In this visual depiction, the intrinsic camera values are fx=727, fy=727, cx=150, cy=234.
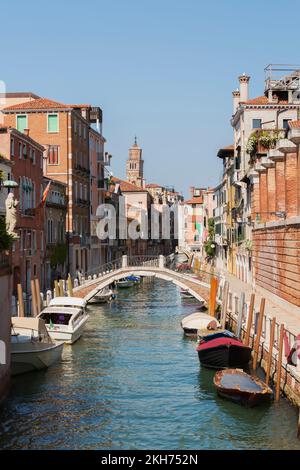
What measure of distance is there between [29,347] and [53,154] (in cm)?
2981

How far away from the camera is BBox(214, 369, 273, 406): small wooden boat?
1791 centimetres

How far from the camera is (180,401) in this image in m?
19.4

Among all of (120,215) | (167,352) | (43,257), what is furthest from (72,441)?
(120,215)

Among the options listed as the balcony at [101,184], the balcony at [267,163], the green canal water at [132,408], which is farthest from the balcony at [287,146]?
the balcony at [101,184]

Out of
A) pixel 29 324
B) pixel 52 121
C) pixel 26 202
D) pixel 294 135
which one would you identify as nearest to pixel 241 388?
pixel 29 324

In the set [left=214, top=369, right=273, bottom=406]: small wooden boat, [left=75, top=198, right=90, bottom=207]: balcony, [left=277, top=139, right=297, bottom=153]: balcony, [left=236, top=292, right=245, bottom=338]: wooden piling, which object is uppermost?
[left=277, top=139, right=297, bottom=153]: balcony

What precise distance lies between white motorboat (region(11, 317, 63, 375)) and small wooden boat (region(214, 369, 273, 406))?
19.0 ft

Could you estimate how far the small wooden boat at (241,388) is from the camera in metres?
17.9

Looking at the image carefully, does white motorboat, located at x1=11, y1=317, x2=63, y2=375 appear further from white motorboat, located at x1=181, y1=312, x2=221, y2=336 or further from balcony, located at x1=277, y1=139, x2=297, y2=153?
balcony, located at x1=277, y1=139, x2=297, y2=153

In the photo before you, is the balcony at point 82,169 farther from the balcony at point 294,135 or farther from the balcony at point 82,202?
the balcony at point 294,135

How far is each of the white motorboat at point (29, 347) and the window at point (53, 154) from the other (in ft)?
92.6

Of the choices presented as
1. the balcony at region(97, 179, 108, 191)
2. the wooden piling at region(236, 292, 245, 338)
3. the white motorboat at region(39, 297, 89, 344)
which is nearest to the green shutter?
the balcony at region(97, 179, 108, 191)

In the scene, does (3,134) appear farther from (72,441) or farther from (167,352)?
(72,441)
